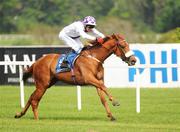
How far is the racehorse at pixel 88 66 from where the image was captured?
17.3 meters

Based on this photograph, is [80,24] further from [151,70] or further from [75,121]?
[151,70]

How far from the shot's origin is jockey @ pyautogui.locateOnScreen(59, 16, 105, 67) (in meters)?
17.3

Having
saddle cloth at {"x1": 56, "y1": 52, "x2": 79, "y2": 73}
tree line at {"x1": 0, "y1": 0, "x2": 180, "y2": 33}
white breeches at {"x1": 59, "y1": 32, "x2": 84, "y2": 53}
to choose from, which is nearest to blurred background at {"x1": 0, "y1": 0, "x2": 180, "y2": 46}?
tree line at {"x1": 0, "y1": 0, "x2": 180, "y2": 33}

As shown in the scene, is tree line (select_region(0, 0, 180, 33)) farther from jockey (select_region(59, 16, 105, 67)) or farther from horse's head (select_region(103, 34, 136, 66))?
horse's head (select_region(103, 34, 136, 66))

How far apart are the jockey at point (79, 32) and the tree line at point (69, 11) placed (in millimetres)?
52524

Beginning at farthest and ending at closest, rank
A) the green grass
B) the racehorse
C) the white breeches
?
1. the white breeches
2. the racehorse
3. the green grass

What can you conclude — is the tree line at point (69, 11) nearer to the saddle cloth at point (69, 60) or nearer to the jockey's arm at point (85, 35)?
the saddle cloth at point (69, 60)

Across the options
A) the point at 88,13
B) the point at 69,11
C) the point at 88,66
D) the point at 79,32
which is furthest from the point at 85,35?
the point at 88,13

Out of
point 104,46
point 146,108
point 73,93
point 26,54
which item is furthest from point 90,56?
point 26,54

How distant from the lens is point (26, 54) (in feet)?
92.8

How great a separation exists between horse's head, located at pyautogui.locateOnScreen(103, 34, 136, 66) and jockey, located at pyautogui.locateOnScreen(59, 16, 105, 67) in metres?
0.19

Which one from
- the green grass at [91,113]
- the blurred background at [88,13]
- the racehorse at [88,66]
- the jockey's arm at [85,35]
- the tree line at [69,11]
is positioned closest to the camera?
the green grass at [91,113]

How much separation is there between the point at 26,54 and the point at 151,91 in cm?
471

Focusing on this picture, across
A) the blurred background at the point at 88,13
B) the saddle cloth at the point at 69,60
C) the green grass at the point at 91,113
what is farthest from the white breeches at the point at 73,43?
the blurred background at the point at 88,13
